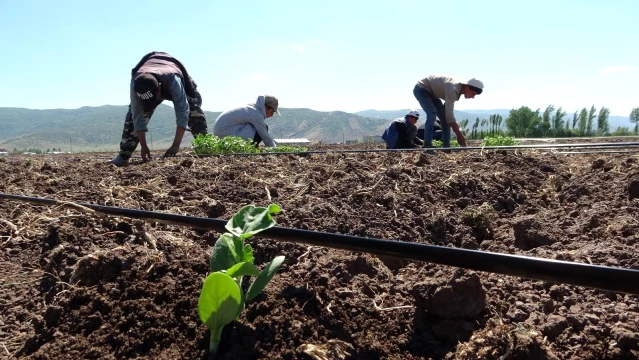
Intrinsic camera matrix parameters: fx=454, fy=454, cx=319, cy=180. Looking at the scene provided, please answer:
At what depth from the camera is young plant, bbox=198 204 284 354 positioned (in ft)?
3.93

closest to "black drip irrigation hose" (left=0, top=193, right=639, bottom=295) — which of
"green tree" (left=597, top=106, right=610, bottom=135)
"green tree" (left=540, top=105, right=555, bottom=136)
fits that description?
"green tree" (left=540, top=105, right=555, bottom=136)

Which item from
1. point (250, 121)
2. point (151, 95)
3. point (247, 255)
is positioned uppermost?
point (151, 95)

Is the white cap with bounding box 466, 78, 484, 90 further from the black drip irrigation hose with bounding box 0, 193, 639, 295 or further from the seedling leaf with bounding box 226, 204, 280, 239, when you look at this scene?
the seedling leaf with bounding box 226, 204, 280, 239

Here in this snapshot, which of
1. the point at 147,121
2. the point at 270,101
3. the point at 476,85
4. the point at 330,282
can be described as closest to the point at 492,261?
the point at 330,282

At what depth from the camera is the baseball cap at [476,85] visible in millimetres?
6407

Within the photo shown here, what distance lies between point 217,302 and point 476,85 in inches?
237

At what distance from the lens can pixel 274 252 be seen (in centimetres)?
188

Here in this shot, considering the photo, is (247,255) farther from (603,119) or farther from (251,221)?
(603,119)

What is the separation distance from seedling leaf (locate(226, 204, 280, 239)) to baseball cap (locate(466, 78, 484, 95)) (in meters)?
5.69

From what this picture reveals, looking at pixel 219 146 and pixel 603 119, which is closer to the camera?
pixel 219 146

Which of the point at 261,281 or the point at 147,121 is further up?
the point at 147,121

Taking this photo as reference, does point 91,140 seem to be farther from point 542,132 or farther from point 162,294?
point 162,294

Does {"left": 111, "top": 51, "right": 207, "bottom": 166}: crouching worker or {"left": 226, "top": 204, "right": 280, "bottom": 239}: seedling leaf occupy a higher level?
{"left": 111, "top": 51, "right": 207, "bottom": 166}: crouching worker

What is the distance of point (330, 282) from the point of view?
1.57 meters
